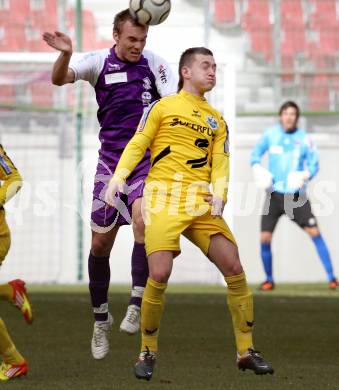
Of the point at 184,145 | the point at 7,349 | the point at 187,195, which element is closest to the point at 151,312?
the point at 187,195

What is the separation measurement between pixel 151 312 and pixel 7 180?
65.8 inches

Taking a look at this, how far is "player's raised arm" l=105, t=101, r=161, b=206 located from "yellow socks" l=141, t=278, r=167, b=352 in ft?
1.89

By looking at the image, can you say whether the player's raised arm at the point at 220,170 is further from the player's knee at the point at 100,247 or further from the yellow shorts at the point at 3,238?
the yellow shorts at the point at 3,238

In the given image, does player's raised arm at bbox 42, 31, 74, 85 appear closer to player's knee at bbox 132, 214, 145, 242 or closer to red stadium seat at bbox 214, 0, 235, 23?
player's knee at bbox 132, 214, 145, 242

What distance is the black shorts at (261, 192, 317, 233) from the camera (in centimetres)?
1275

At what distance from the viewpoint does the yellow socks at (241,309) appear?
616 cm

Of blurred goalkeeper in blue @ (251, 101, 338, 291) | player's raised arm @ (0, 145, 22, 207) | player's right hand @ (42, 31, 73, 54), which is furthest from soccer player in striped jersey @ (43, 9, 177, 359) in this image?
blurred goalkeeper in blue @ (251, 101, 338, 291)

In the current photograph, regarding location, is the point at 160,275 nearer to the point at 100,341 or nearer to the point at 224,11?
the point at 100,341

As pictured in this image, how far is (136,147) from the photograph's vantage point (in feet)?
20.2

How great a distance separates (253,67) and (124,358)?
8.54 m

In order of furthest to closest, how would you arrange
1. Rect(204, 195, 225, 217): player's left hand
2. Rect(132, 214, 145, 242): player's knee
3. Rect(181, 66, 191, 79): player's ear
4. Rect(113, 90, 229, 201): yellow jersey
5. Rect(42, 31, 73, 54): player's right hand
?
Rect(132, 214, 145, 242): player's knee → Rect(42, 31, 73, 54): player's right hand → Rect(181, 66, 191, 79): player's ear → Rect(113, 90, 229, 201): yellow jersey → Rect(204, 195, 225, 217): player's left hand

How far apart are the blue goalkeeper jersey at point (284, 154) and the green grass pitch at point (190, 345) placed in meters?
1.45

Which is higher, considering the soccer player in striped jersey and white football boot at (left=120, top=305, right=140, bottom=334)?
the soccer player in striped jersey

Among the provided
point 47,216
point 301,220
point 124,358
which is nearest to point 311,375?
point 124,358
